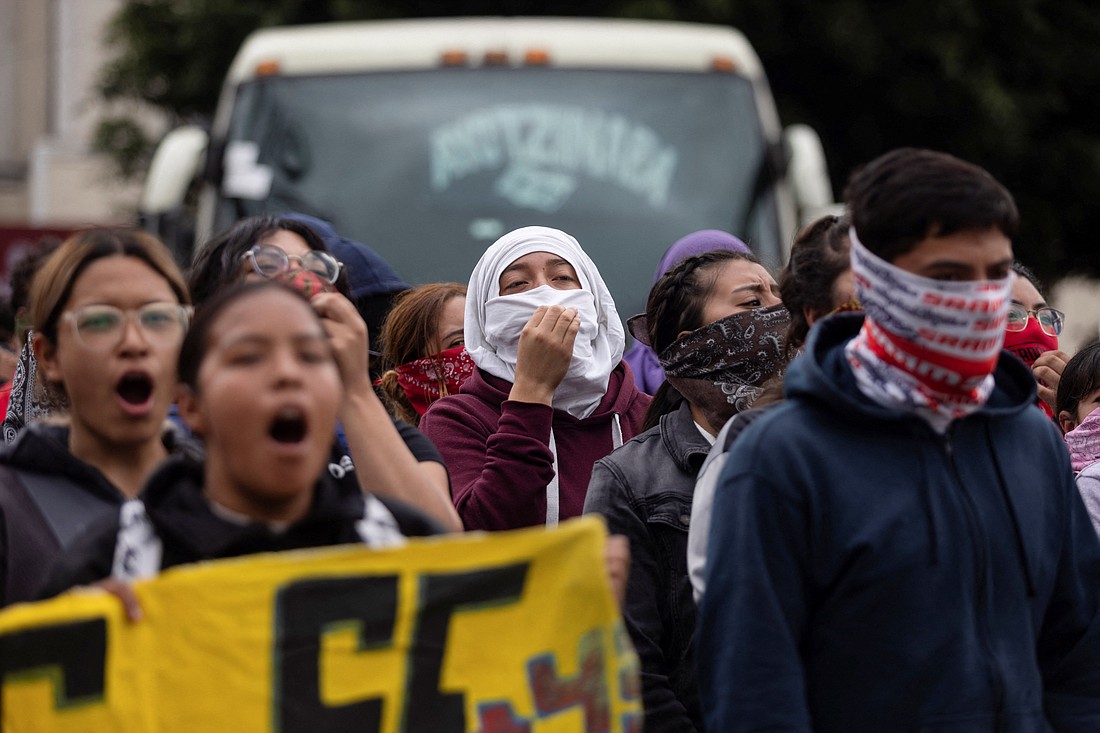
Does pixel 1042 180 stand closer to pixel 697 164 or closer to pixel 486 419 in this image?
pixel 697 164

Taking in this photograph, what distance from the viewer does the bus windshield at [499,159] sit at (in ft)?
29.8

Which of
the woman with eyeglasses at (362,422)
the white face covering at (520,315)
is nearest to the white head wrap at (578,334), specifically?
the white face covering at (520,315)

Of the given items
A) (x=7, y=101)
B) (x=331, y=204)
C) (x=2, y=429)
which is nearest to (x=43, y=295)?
(x=2, y=429)

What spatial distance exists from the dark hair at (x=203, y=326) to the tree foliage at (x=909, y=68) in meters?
12.3

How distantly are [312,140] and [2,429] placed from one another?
4992 mm

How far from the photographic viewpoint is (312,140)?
31.2 ft

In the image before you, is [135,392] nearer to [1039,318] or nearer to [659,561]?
[659,561]

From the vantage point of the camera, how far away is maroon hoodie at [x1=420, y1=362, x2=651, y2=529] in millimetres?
4254

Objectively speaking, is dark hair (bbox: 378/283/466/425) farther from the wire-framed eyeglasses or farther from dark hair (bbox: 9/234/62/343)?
the wire-framed eyeglasses

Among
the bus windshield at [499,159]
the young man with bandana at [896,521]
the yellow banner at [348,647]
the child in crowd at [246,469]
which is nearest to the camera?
the yellow banner at [348,647]

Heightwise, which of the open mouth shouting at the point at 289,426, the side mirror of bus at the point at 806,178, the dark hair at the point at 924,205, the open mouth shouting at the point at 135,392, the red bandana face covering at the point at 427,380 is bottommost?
the side mirror of bus at the point at 806,178

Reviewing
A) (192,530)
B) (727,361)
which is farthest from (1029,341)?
(192,530)

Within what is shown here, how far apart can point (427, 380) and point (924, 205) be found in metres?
2.25

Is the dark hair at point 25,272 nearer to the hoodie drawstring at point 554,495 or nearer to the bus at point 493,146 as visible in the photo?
the hoodie drawstring at point 554,495
